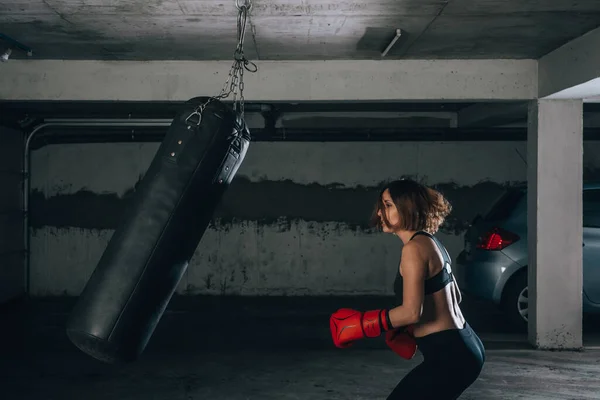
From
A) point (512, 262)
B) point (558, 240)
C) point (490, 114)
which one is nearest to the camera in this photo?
point (558, 240)

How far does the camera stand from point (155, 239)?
146 inches

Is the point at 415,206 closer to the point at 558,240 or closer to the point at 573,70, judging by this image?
the point at 573,70

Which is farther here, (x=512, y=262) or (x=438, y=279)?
(x=512, y=262)

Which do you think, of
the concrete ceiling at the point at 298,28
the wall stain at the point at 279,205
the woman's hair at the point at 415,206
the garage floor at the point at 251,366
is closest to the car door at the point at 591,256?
the garage floor at the point at 251,366

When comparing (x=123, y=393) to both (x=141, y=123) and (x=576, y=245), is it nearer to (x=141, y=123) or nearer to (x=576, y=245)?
(x=576, y=245)

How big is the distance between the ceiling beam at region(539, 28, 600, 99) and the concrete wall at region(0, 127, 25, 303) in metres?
6.42

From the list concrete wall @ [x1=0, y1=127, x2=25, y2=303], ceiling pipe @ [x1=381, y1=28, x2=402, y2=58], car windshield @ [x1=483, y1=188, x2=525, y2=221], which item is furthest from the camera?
concrete wall @ [x1=0, y1=127, x2=25, y2=303]

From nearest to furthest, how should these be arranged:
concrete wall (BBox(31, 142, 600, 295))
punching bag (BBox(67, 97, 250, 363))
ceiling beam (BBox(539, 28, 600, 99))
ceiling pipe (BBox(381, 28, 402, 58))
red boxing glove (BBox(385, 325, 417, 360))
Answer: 1. red boxing glove (BBox(385, 325, 417, 360))
2. punching bag (BBox(67, 97, 250, 363))
3. ceiling pipe (BBox(381, 28, 402, 58))
4. ceiling beam (BBox(539, 28, 600, 99))
5. concrete wall (BBox(31, 142, 600, 295))

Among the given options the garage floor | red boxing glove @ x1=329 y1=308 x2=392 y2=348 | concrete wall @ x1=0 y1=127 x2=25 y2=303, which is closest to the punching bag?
red boxing glove @ x1=329 y1=308 x2=392 y2=348

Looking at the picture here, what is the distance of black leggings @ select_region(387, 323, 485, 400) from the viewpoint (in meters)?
2.71

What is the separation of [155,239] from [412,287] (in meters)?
1.63

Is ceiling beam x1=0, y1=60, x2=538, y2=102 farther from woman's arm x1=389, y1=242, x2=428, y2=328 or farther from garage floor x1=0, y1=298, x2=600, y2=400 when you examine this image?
woman's arm x1=389, y1=242, x2=428, y2=328

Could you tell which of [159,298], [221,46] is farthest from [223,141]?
[221,46]

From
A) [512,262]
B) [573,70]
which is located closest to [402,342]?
[573,70]
